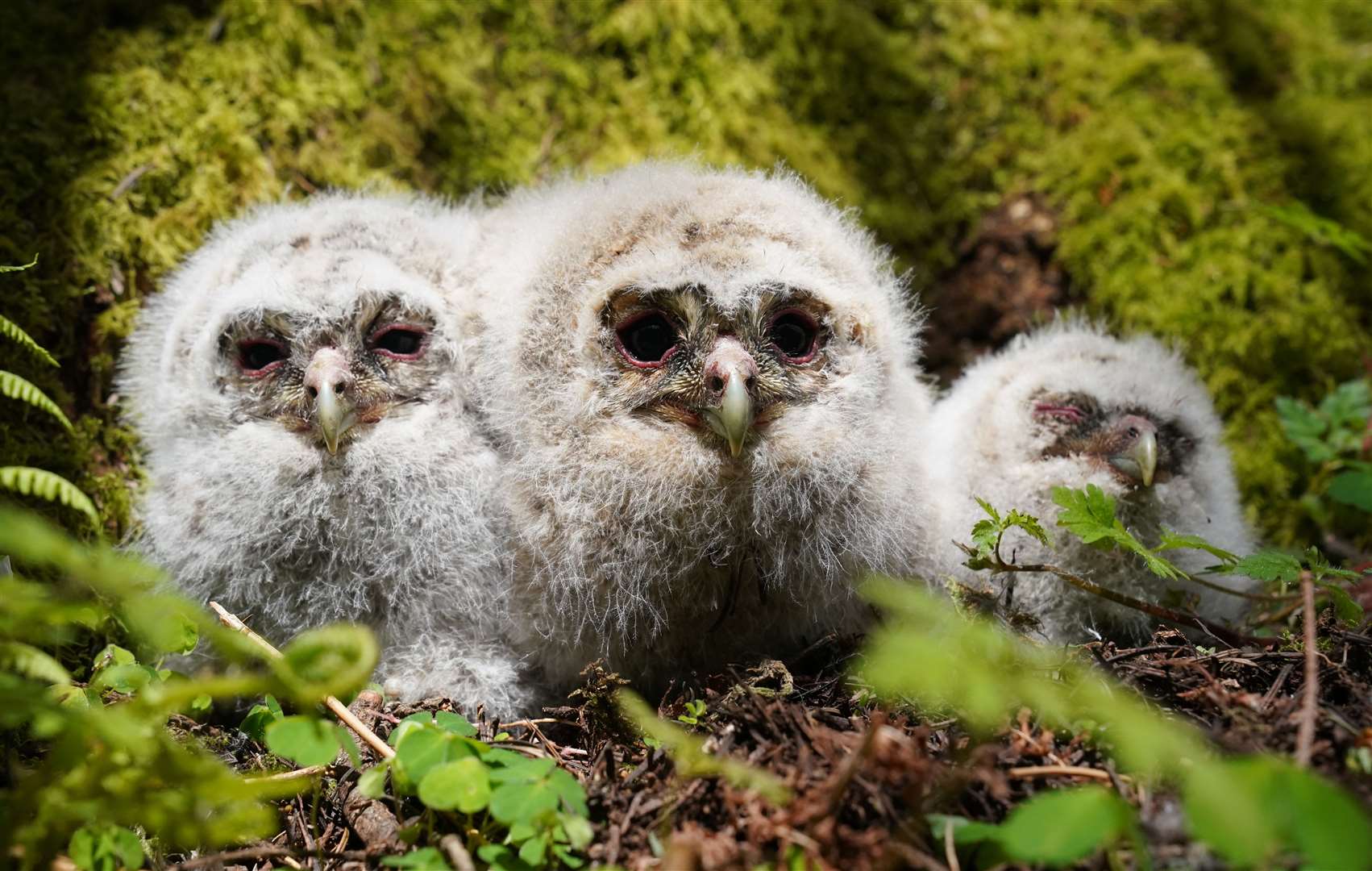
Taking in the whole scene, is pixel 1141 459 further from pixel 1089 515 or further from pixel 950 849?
pixel 950 849

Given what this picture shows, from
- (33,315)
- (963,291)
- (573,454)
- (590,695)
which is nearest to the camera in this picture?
(590,695)

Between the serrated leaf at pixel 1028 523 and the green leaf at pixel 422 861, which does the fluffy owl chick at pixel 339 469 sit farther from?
the serrated leaf at pixel 1028 523

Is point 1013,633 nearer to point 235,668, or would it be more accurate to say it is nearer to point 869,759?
point 869,759

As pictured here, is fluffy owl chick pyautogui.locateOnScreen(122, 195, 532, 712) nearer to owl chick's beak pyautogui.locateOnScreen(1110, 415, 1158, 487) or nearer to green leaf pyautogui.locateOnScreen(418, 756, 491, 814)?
green leaf pyautogui.locateOnScreen(418, 756, 491, 814)

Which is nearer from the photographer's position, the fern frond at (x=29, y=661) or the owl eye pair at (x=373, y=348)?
the fern frond at (x=29, y=661)

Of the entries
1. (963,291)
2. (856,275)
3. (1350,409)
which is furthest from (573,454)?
(1350,409)

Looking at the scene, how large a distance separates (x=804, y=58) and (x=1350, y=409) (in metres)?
2.69

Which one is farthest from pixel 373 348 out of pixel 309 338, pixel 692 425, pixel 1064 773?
pixel 1064 773

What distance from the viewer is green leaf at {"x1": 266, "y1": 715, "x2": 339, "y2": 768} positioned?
190 centimetres

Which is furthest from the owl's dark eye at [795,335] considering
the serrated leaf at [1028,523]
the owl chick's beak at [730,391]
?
the serrated leaf at [1028,523]

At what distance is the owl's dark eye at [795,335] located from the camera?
9.15 feet

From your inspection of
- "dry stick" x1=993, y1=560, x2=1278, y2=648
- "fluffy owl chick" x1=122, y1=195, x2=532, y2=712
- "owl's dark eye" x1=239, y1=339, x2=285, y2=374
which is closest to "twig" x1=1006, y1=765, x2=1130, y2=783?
"dry stick" x1=993, y1=560, x2=1278, y2=648

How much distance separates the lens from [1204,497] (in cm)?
340

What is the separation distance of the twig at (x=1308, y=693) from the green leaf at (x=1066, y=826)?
1.17ft
